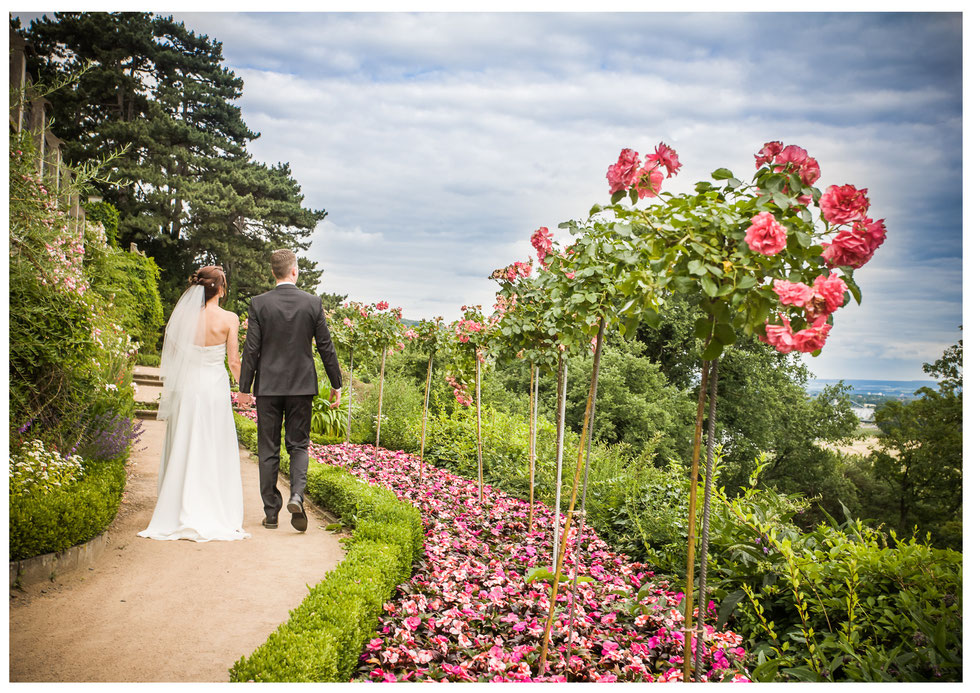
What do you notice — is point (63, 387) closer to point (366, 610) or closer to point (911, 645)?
point (366, 610)

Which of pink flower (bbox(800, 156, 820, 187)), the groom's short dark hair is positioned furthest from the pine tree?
pink flower (bbox(800, 156, 820, 187))

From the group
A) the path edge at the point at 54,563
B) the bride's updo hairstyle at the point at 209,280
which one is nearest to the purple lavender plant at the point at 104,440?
the path edge at the point at 54,563

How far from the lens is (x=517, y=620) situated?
102 inches

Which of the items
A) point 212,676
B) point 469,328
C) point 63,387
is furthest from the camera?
point 469,328

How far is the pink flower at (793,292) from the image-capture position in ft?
4.70

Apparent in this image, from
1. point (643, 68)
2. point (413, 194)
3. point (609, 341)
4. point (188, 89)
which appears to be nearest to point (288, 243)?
point (188, 89)

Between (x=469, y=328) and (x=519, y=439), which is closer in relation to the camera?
(x=469, y=328)

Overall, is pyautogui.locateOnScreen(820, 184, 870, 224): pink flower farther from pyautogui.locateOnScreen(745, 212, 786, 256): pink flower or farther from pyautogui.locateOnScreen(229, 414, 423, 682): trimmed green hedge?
pyautogui.locateOnScreen(229, 414, 423, 682): trimmed green hedge

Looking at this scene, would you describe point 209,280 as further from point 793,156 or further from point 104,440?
point 793,156

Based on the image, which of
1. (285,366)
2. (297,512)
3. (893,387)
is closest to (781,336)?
(893,387)

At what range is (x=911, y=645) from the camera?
209 cm

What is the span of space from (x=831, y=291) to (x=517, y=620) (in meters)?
2.01

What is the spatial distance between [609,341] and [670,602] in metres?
11.8

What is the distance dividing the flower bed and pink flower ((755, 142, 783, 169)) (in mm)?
1745
